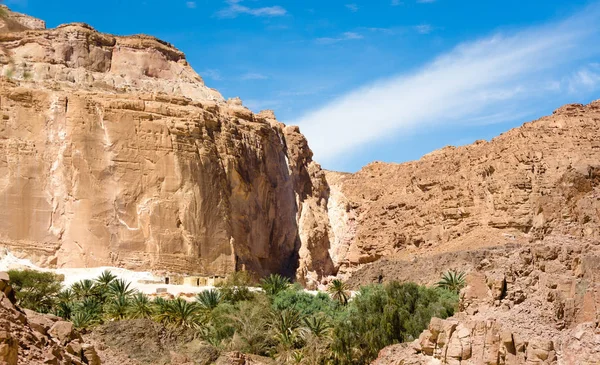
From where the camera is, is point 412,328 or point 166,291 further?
point 166,291

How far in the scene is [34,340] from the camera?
19.2 metres

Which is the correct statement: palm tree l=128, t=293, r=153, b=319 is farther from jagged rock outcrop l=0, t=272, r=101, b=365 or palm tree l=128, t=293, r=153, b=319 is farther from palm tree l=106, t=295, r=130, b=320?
jagged rock outcrop l=0, t=272, r=101, b=365

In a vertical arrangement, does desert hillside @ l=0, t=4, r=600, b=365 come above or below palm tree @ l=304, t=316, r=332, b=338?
above

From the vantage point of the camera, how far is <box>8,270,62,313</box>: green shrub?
166 ft

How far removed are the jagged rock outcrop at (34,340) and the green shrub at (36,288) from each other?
27.2 m

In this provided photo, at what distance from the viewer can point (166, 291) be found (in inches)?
2362

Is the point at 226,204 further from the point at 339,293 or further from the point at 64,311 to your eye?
the point at 64,311

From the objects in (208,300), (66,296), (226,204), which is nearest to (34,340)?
(208,300)

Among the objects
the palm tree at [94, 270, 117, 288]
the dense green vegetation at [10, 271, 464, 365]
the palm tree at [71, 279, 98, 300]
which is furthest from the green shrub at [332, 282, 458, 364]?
the palm tree at [94, 270, 117, 288]

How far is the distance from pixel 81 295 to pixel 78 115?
21.7 m

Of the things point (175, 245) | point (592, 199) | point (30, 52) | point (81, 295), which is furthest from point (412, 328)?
point (30, 52)

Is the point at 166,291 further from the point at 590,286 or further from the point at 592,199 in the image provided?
the point at 590,286

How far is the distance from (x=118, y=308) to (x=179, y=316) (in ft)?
9.51

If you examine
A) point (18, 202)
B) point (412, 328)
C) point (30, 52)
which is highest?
point (30, 52)
